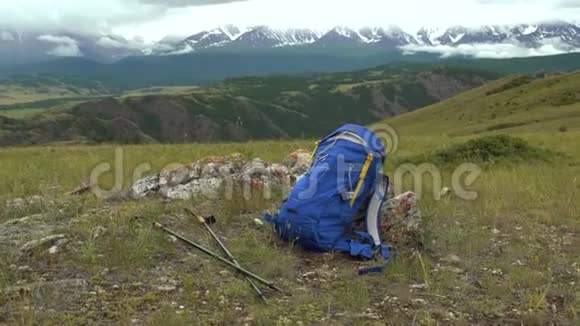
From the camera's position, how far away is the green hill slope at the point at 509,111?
3750 centimetres

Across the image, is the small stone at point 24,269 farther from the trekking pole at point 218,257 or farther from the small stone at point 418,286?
the small stone at point 418,286

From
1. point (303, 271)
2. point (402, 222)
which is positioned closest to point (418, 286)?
point (303, 271)

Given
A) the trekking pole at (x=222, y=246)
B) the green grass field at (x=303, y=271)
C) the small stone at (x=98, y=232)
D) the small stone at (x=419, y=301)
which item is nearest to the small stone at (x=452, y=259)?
the green grass field at (x=303, y=271)

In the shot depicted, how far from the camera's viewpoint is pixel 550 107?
45125 mm

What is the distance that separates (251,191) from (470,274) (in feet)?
12.1

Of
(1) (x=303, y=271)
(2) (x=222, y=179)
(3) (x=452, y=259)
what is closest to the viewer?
(1) (x=303, y=271)

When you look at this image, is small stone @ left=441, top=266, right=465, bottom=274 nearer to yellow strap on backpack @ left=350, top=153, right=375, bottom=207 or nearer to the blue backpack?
the blue backpack

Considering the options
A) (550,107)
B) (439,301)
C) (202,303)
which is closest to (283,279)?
(202,303)

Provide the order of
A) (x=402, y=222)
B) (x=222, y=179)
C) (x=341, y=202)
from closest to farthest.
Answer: (x=341, y=202) < (x=402, y=222) < (x=222, y=179)

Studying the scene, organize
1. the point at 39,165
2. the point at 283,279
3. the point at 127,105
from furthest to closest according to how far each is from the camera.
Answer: the point at 127,105
the point at 39,165
the point at 283,279

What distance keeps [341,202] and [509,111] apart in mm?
46891

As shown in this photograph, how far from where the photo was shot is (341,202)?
6.77 m

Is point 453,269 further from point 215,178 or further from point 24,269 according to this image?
point 215,178

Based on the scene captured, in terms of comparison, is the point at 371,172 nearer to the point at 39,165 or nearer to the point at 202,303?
the point at 202,303
